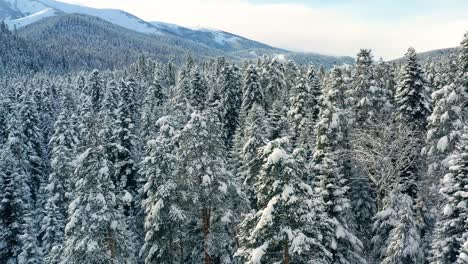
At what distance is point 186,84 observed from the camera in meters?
65.5

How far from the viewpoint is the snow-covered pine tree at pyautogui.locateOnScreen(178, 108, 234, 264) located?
86.3 feet

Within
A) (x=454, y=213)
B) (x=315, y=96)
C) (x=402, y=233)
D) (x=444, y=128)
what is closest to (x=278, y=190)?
(x=454, y=213)

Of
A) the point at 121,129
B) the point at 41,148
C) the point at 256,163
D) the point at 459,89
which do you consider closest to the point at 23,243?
the point at 121,129

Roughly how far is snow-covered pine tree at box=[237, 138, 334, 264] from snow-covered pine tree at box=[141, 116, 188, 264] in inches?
294

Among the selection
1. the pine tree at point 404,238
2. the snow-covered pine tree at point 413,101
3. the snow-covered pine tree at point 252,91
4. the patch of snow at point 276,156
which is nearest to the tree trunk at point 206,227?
the patch of snow at point 276,156

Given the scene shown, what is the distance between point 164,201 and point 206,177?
3209mm


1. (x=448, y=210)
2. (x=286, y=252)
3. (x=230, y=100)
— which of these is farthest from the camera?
(x=230, y=100)

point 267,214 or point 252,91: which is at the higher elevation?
point 267,214

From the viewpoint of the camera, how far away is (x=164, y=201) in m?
27.0

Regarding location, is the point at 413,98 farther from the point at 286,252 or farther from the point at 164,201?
the point at 286,252

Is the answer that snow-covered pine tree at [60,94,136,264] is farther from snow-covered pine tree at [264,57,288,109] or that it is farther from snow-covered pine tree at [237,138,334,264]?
snow-covered pine tree at [264,57,288,109]

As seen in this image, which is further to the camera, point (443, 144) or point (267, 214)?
point (443, 144)

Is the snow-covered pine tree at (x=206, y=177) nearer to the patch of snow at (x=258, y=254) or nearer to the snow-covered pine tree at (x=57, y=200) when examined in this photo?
the patch of snow at (x=258, y=254)

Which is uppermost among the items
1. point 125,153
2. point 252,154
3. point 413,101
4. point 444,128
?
point 413,101
